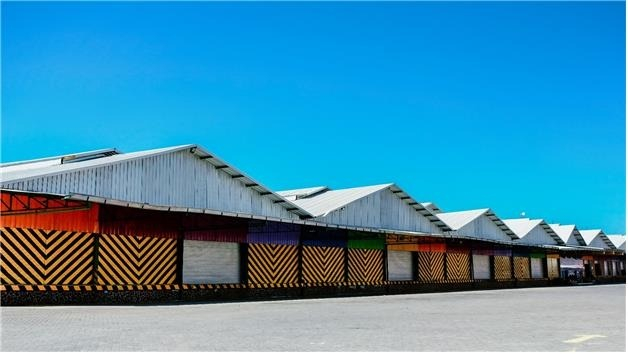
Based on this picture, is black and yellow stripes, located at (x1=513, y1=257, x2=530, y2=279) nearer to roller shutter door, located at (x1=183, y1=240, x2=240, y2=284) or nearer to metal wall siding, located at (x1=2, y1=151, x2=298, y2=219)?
metal wall siding, located at (x1=2, y1=151, x2=298, y2=219)

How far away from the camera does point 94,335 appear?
1131 cm

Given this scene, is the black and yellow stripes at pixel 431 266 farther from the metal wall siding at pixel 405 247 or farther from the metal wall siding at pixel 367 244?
the metal wall siding at pixel 367 244

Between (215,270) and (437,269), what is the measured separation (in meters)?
19.4

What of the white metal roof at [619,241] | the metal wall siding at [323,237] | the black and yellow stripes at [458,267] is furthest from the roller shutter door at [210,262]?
the white metal roof at [619,241]

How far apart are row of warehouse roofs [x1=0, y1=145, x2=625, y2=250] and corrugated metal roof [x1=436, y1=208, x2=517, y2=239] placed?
1.28 ft

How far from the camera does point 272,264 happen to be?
30906mm

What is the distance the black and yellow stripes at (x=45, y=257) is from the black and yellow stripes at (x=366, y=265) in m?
16.2

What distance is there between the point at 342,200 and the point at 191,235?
10.8 metres

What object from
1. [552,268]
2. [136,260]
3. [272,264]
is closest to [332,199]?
[272,264]

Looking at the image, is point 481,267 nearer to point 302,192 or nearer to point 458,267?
point 458,267

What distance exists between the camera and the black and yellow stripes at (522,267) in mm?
52625

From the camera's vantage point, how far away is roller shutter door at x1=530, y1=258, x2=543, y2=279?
55.8m

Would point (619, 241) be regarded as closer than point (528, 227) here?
No

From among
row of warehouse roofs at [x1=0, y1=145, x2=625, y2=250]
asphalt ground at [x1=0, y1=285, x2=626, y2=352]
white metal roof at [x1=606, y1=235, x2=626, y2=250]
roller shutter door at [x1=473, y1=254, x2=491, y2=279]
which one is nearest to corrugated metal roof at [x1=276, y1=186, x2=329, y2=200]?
row of warehouse roofs at [x1=0, y1=145, x2=625, y2=250]
